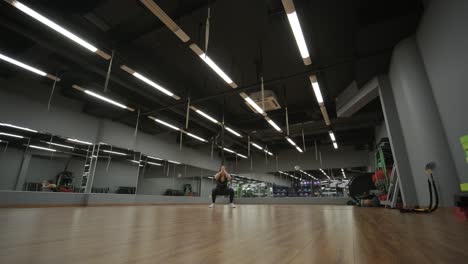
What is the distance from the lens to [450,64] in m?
3.00

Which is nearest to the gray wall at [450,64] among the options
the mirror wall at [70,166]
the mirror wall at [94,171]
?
the mirror wall at [94,171]

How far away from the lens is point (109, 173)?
8641 mm

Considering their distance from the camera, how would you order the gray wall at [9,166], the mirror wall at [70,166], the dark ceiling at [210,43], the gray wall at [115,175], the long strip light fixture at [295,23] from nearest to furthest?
1. the long strip light fixture at [295,23]
2. the dark ceiling at [210,43]
3. the gray wall at [9,166]
4. the mirror wall at [70,166]
5. the gray wall at [115,175]

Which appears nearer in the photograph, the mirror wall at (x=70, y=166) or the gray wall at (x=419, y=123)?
the gray wall at (x=419, y=123)

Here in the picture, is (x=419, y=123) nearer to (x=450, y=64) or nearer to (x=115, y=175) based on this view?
(x=450, y=64)

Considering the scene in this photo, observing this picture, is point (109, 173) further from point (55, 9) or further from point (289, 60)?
point (289, 60)

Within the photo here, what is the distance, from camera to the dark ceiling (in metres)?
4.00

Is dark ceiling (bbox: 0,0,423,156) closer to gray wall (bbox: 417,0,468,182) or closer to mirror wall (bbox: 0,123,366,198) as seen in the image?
gray wall (bbox: 417,0,468,182)

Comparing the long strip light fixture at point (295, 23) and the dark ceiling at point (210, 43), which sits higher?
the dark ceiling at point (210, 43)

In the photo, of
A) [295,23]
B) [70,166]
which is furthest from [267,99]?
[70,166]

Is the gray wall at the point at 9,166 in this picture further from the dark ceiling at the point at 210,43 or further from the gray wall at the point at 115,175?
the dark ceiling at the point at 210,43

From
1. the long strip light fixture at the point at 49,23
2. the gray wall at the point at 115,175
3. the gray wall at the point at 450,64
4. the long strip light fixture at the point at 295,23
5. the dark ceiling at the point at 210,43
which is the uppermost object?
the dark ceiling at the point at 210,43

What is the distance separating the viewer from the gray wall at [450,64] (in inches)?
108

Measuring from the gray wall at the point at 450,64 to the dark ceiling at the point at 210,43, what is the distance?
0.71 metres
